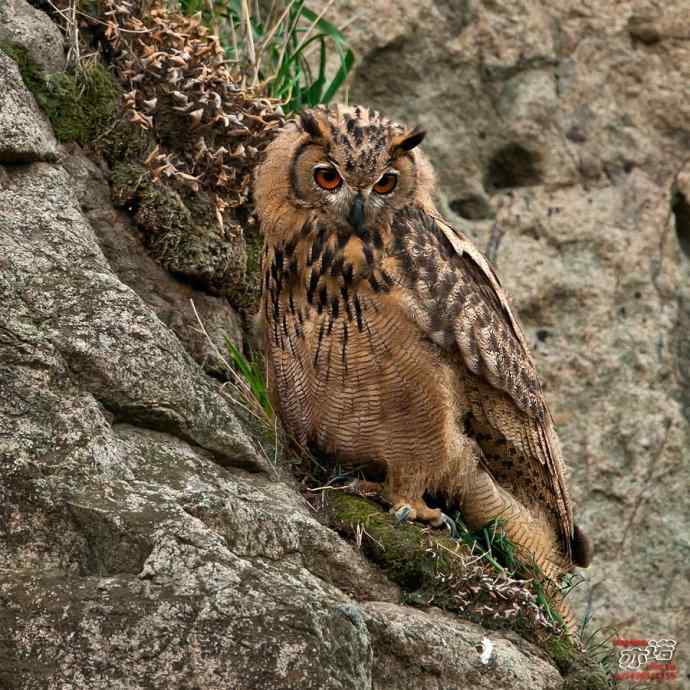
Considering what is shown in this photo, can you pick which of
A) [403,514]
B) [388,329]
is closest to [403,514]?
[403,514]

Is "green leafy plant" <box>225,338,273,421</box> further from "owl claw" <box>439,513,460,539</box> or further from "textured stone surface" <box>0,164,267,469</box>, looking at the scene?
"owl claw" <box>439,513,460,539</box>

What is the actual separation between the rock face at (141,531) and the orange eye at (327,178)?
709 millimetres

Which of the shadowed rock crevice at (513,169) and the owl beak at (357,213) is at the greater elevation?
the owl beak at (357,213)

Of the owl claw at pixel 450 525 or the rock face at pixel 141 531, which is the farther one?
the owl claw at pixel 450 525

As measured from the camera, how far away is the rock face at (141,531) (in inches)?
103

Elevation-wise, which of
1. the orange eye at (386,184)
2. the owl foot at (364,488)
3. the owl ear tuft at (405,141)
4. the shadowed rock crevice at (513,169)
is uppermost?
the owl ear tuft at (405,141)

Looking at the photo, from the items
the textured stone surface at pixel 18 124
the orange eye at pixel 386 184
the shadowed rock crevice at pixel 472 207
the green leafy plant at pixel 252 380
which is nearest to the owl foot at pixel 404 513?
the green leafy plant at pixel 252 380

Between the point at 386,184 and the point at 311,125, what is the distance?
303 mm

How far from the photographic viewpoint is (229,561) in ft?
9.30

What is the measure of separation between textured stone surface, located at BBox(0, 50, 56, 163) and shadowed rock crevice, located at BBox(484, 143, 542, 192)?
2.81 metres

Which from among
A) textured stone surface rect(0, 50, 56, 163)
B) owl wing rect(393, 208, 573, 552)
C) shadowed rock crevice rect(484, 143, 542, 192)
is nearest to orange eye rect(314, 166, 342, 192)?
owl wing rect(393, 208, 573, 552)

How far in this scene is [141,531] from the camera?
280 centimetres

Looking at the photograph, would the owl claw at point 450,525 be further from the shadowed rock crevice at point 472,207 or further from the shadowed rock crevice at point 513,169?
the shadowed rock crevice at point 513,169

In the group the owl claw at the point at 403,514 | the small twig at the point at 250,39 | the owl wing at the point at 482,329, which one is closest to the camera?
the owl wing at the point at 482,329
